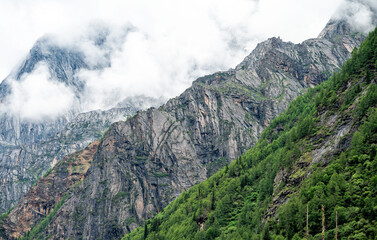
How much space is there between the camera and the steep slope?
90000mm

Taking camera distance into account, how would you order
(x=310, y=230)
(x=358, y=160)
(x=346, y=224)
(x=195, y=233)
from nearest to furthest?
(x=346, y=224), (x=310, y=230), (x=358, y=160), (x=195, y=233)

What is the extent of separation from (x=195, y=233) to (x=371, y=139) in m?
80.1

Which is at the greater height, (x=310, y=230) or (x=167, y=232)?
(x=167, y=232)

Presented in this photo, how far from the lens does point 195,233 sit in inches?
6093

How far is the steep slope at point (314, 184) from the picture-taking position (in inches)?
3543

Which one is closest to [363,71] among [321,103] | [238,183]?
[321,103]

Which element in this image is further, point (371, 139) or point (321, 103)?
point (321, 103)

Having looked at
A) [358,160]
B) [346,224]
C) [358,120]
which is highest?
[358,120]

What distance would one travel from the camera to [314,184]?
4173 inches

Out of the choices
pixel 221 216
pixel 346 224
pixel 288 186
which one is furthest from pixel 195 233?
pixel 346 224

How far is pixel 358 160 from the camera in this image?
10100cm

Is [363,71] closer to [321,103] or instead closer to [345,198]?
[321,103]

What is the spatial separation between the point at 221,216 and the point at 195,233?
42.9ft

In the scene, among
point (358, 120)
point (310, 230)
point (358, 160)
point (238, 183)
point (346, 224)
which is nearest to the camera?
point (346, 224)
